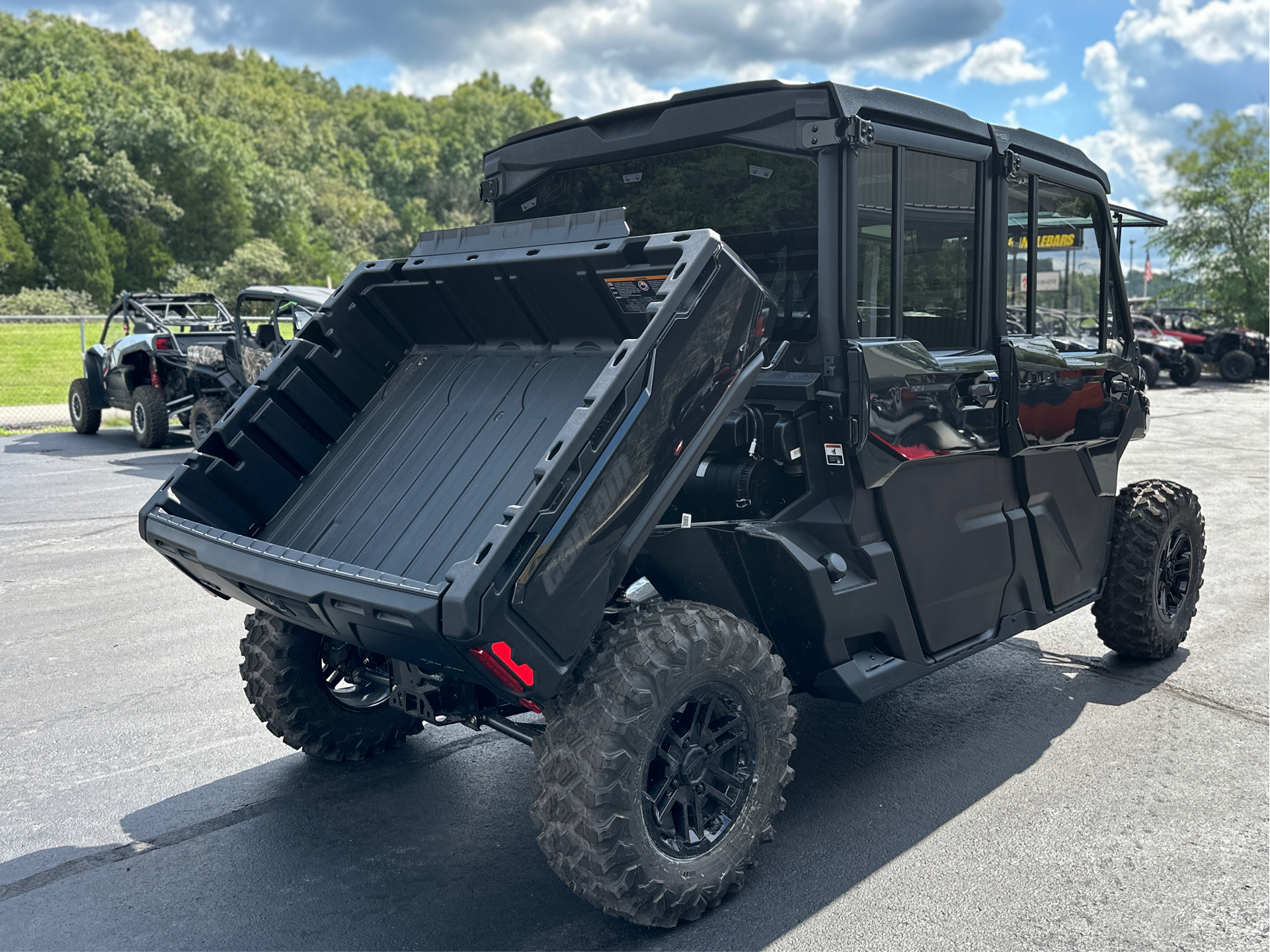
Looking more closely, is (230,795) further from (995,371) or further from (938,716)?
(995,371)

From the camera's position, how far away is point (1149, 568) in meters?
5.05

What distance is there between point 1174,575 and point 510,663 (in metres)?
4.12

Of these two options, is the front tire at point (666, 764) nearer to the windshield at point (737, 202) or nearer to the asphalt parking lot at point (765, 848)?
the asphalt parking lot at point (765, 848)

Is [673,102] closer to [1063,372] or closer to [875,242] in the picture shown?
[875,242]

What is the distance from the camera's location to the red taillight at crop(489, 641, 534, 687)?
8.41 feet

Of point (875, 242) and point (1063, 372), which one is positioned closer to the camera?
point (875, 242)

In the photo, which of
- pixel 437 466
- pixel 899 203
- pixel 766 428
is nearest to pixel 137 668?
pixel 437 466

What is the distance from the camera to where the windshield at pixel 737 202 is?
3.55m

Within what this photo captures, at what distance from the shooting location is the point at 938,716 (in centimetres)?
464

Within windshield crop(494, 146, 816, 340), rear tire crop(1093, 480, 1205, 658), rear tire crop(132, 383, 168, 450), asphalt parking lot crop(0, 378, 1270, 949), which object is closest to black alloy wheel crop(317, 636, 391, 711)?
asphalt parking lot crop(0, 378, 1270, 949)

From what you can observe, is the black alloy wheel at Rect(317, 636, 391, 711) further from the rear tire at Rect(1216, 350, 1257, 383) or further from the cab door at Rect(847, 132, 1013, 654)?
the rear tire at Rect(1216, 350, 1257, 383)

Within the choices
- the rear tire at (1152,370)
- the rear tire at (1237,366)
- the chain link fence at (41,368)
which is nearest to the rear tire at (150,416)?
the chain link fence at (41,368)

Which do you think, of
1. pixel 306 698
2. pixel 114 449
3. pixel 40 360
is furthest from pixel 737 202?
pixel 40 360

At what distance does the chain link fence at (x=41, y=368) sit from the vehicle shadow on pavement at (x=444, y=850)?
1485 cm
